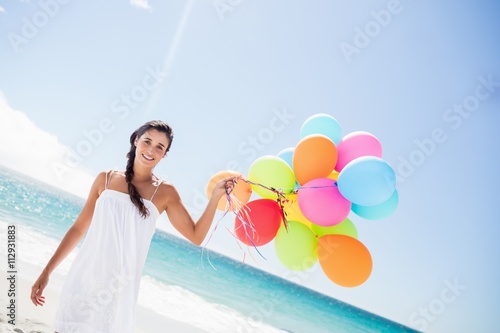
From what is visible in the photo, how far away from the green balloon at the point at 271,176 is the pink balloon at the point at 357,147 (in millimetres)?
599

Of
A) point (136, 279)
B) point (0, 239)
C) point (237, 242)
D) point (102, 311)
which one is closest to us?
point (102, 311)

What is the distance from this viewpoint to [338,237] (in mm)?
2922

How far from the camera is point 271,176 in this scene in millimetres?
3062

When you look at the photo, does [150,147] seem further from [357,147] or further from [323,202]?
[357,147]

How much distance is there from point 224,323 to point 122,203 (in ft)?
25.4

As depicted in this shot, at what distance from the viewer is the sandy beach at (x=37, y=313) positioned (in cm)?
426

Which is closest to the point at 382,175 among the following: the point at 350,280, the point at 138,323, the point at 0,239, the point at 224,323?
the point at 350,280

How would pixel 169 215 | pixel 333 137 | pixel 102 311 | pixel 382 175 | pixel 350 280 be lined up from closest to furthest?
pixel 102 311
pixel 169 215
pixel 382 175
pixel 350 280
pixel 333 137

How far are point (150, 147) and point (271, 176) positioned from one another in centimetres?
133

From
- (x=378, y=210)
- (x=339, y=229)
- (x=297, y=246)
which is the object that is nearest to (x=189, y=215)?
(x=297, y=246)

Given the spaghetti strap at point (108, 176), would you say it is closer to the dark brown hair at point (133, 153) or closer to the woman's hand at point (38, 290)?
the dark brown hair at point (133, 153)

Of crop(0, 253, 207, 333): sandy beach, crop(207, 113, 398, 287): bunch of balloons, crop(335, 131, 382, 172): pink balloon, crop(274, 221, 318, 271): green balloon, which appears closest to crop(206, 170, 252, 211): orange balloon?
crop(207, 113, 398, 287): bunch of balloons

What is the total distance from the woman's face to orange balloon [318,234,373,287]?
1.69m

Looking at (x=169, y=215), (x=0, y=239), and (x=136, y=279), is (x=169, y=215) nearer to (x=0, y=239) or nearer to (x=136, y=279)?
(x=136, y=279)
